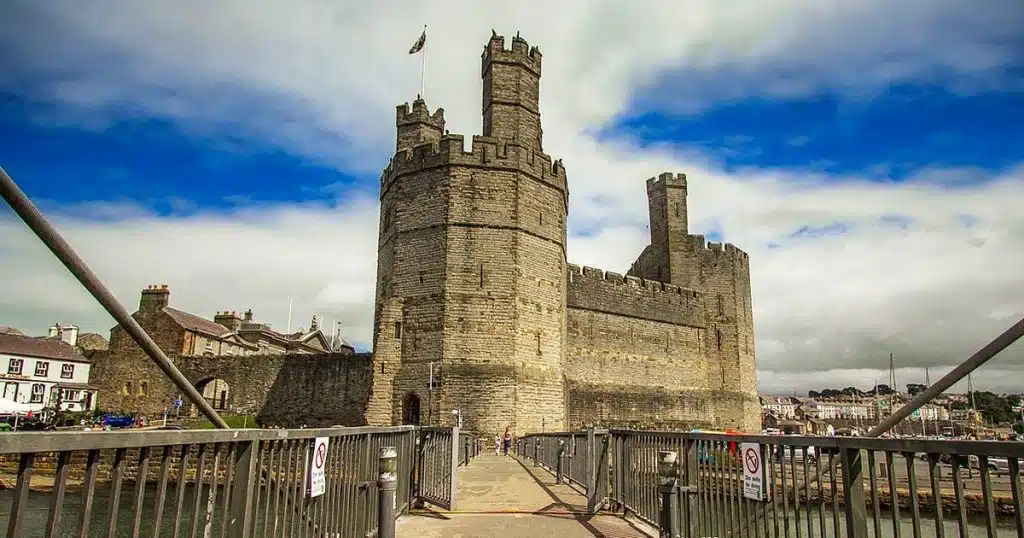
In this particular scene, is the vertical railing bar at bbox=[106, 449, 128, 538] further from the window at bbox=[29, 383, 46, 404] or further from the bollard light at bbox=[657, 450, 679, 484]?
the window at bbox=[29, 383, 46, 404]

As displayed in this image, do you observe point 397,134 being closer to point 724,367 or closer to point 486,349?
point 486,349

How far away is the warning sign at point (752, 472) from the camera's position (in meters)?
4.76

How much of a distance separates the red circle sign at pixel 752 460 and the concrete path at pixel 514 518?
7.16 feet

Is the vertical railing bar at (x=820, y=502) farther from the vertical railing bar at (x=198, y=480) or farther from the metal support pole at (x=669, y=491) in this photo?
the vertical railing bar at (x=198, y=480)

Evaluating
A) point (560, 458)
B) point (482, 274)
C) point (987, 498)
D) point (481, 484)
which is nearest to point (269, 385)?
point (482, 274)

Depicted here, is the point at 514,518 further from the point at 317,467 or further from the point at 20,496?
the point at 20,496

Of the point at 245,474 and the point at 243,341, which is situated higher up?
the point at 243,341

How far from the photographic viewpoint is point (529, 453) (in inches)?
777

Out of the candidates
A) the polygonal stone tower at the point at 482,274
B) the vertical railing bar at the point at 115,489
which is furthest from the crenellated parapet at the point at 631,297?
the vertical railing bar at the point at 115,489

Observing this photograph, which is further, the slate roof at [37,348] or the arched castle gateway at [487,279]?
the slate roof at [37,348]

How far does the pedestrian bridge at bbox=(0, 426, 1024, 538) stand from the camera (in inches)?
102

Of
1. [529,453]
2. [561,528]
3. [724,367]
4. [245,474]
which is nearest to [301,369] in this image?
[529,453]

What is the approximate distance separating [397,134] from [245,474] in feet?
86.7

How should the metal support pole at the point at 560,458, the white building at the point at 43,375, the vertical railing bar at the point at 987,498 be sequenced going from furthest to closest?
the white building at the point at 43,375 → the metal support pole at the point at 560,458 → the vertical railing bar at the point at 987,498
